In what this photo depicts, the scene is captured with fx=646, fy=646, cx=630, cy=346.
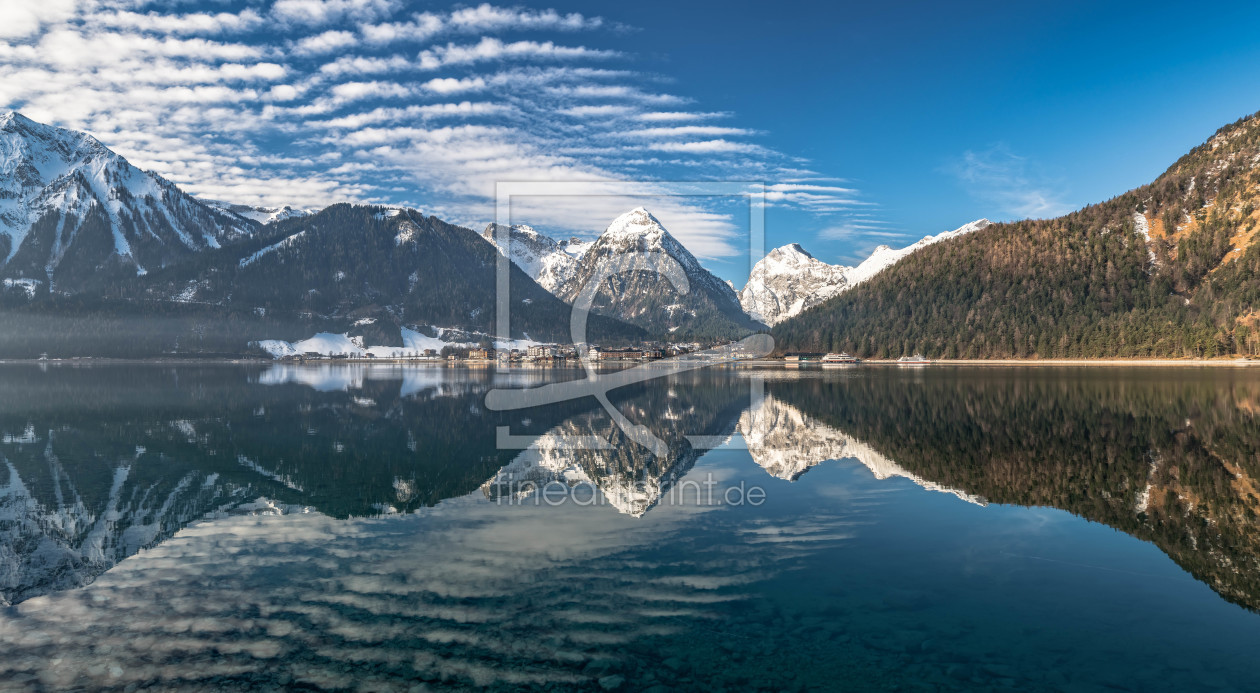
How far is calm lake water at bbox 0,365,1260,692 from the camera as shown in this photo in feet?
43.7

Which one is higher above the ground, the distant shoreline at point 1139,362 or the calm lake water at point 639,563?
the distant shoreline at point 1139,362

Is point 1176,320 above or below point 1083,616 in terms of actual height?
above

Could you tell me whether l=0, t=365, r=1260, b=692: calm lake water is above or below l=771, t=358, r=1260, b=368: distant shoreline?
below

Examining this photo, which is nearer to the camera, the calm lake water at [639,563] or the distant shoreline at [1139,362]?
the calm lake water at [639,563]

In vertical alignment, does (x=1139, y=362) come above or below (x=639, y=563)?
above

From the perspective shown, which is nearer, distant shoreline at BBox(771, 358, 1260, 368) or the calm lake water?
the calm lake water

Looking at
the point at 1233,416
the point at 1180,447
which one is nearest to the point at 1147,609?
the point at 1180,447

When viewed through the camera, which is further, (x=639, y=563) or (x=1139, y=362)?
(x=1139, y=362)

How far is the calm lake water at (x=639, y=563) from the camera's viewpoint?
1330cm

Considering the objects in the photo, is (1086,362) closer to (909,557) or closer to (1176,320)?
(1176,320)

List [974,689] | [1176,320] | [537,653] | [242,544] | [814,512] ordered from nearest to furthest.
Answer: [974,689], [537,653], [242,544], [814,512], [1176,320]

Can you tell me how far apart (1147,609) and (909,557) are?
19.5 ft

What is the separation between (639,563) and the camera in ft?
65.5

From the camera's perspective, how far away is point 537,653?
1381 cm
